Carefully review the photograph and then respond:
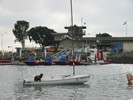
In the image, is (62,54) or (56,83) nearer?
(56,83)

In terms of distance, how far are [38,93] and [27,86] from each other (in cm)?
830

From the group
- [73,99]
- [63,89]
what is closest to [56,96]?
[73,99]

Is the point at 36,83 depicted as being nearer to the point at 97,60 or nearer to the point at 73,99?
the point at 73,99

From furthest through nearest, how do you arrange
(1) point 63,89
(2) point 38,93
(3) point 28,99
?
(1) point 63,89 → (2) point 38,93 → (3) point 28,99

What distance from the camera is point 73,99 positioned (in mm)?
53094

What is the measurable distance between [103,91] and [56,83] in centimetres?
959

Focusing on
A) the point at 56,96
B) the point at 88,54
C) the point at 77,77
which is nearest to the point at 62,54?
the point at 88,54

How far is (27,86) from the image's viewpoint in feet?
226

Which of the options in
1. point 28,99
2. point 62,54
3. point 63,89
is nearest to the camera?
point 28,99

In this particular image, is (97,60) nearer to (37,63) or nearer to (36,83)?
(37,63)

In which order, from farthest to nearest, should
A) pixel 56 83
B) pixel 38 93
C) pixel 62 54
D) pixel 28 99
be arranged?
pixel 62 54 < pixel 56 83 < pixel 38 93 < pixel 28 99

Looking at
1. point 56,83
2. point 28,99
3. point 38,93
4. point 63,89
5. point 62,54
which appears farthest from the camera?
point 62,54

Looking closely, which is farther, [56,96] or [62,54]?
[62,54]

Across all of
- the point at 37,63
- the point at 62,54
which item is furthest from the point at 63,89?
the point at 62,54
